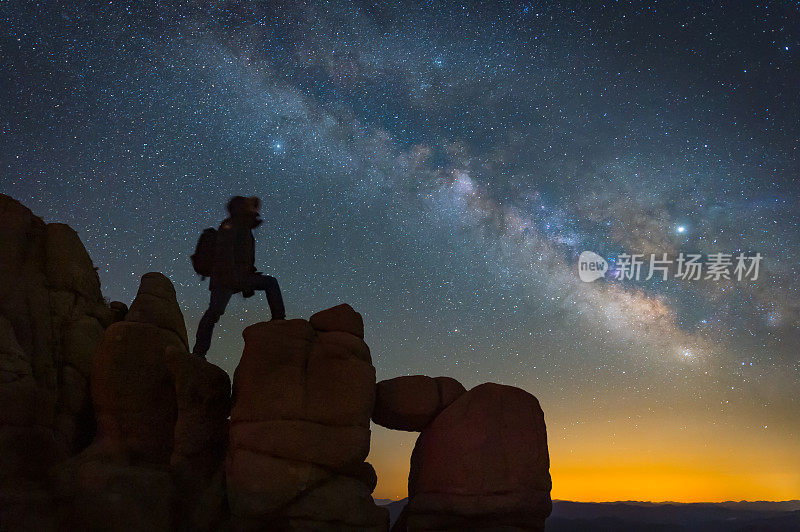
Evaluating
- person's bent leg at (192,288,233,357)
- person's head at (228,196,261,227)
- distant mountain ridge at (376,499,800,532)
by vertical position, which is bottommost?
distant mountain ridge at (376,499,800,532)

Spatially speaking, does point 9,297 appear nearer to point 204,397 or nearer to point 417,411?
point 204,397

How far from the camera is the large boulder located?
13383mm

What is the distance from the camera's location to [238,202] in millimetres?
13430

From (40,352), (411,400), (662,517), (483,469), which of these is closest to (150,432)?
(40,352)

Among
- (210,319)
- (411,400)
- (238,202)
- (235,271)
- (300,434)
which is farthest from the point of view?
(411,400)

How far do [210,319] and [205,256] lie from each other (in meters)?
1.60

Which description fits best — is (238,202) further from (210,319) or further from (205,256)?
(210,319)

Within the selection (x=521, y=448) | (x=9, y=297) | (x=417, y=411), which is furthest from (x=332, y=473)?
(x=9, y=297)

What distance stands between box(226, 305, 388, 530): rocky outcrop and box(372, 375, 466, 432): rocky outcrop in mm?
1533

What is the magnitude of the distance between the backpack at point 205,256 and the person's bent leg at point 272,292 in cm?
118

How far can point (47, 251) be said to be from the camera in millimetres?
14703

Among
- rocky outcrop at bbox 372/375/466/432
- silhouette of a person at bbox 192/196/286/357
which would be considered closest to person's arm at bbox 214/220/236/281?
silhouette of a person at bbox 192/196/286/357

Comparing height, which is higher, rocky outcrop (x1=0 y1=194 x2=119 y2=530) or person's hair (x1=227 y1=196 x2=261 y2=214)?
person's hair (x1=227 y1=196 x2=261 y2=214)

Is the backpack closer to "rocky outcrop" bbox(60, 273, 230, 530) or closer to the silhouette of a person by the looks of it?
the silhouette of a person
